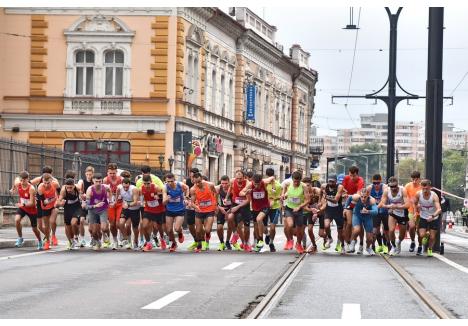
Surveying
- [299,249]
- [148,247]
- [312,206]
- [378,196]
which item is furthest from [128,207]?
[378,196]

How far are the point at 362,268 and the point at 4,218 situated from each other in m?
18.3

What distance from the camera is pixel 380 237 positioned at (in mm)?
27672

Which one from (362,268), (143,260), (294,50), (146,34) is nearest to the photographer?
(362,268)

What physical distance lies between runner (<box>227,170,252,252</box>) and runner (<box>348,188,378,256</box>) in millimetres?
2259

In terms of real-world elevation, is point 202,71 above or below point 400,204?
above

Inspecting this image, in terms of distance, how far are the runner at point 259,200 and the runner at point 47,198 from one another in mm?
3850

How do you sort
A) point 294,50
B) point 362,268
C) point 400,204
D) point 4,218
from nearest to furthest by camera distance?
point 362,268, point 400,204, point 4,218, point 294,50

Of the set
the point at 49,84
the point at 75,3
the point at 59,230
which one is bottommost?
the point at 59,230

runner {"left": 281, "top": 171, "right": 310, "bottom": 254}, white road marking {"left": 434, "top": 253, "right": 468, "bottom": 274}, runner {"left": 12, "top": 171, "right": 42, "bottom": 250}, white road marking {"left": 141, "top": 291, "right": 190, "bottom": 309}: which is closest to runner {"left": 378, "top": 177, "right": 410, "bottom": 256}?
white road marking {"left": 434, "top": 253, "right": 468, "bottom": 274}

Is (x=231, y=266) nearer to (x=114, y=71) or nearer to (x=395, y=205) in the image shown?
(x=395, y=205)

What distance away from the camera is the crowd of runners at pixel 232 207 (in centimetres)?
2688

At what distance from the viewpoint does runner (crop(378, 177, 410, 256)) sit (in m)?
26.5

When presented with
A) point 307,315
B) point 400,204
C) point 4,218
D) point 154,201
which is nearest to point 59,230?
point 4,218

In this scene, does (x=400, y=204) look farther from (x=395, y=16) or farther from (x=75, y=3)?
(x=75, y=3)
